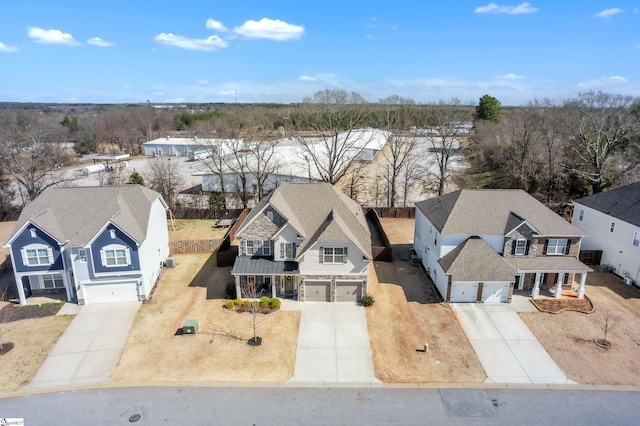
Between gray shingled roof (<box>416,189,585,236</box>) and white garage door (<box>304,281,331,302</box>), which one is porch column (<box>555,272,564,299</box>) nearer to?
gray shingled roof (<box>416,189,585,236</box>)

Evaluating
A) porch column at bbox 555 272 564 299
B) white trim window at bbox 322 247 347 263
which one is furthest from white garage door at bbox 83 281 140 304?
porch column at bbox 555 272 564 299

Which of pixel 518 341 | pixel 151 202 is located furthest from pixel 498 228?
pixel 151 202

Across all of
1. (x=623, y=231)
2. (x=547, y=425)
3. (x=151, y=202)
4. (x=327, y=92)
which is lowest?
(x=547, y=425)

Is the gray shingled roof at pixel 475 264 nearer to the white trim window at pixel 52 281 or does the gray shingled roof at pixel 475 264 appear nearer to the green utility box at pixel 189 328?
the green utility box at pixel 189 328

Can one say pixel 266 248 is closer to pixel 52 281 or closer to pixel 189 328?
pixel 189 328

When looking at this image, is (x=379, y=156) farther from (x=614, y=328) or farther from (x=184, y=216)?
(x=614, y=328)

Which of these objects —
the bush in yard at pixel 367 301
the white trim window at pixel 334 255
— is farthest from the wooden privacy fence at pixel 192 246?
the bush in yard at pixel 367 301
